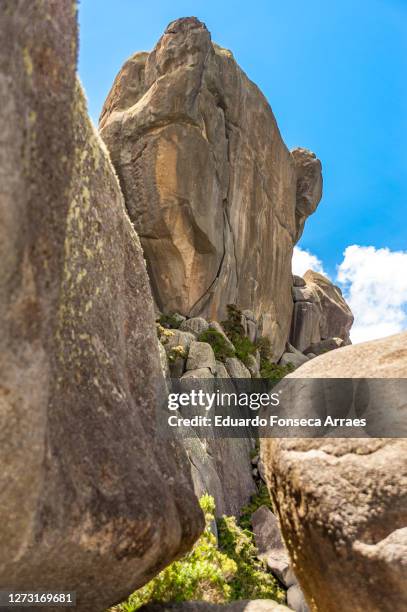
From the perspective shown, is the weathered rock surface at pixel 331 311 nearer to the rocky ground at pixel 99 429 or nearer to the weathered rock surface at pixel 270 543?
the weathered rock surface at pixel 270 543

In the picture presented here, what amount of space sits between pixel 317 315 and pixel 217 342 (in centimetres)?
1829

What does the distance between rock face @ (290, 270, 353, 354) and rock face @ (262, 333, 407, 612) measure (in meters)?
33.5

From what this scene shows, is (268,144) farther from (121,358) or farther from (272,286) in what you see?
(121,358)

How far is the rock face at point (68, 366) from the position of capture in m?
2.78

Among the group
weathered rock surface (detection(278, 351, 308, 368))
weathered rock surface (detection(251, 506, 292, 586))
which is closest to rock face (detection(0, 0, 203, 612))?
weathered rock surface (detection(251, 506, 292, 586))

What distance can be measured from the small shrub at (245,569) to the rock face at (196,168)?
11.9m

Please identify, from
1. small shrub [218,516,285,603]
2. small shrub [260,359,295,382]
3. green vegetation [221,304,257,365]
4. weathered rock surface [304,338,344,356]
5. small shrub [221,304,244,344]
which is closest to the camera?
small shrub [218,516,285,603]

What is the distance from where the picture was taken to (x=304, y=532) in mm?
4750

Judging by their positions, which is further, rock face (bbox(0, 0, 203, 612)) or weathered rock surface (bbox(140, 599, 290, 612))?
weathered rock surface (bbox(140, 599, 290, 612))

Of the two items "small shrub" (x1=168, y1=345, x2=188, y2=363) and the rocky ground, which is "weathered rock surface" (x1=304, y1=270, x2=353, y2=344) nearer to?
"small shrub" (x1=168, y1=345, x2=188, y2=363)

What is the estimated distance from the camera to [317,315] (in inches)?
1575

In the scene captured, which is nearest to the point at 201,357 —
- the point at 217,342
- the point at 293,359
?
the point at 217,342

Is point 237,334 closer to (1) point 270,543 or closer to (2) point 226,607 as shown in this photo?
(1) point 270,543

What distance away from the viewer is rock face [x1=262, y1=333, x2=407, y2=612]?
4.18 m
